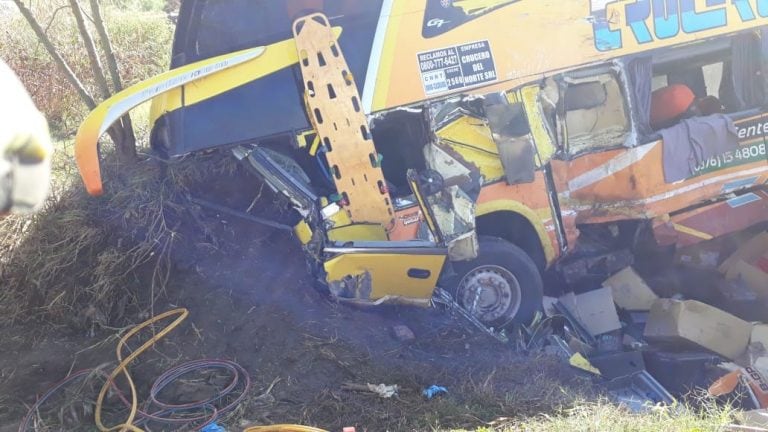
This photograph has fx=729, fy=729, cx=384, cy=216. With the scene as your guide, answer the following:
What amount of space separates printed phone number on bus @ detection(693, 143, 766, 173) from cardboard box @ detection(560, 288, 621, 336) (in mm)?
1226

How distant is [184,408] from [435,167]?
2.22m

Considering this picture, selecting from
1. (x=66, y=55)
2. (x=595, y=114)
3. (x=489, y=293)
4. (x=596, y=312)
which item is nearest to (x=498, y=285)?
(x=489, y=293)

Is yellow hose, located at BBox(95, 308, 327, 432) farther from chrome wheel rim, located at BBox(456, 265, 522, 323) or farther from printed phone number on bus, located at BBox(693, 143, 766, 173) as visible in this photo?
printed phone number on bus, located at BBox(693, 143, 766, 173)

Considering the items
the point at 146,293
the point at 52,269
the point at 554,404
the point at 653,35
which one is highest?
the point at 653,35

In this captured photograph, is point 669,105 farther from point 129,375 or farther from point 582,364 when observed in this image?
point 129,375

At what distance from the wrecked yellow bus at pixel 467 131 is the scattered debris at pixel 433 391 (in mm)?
713

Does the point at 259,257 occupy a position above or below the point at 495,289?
above

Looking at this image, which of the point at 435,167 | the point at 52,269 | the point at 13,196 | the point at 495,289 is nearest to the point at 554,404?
the point at 495,289

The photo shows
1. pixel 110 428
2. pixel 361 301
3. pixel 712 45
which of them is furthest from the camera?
pixel 712 45

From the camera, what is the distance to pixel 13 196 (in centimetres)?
189

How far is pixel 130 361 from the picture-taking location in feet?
15.2

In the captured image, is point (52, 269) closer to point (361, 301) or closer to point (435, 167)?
point (361, 301)

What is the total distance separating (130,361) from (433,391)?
193cm

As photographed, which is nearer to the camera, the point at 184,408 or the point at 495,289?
the point at 184,408
